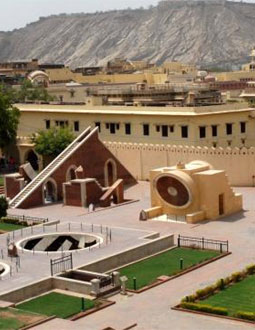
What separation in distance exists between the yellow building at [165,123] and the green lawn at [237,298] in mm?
26036

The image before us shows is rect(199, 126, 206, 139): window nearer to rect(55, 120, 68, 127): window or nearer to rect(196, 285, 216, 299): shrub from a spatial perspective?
rect(55, 120, 68, 127): window

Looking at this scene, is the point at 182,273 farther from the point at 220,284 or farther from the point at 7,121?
the point at 7,121

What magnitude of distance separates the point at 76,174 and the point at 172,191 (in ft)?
26.7

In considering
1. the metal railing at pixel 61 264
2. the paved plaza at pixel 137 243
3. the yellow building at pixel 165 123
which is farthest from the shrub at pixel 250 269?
the yellow building at pixel 165 123

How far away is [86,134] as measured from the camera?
50.1 meters

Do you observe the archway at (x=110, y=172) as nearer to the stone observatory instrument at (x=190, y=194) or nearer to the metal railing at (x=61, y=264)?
the stone observatory instrument at (x=190, y=194)

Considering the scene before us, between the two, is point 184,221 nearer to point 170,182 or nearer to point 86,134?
point 170,182

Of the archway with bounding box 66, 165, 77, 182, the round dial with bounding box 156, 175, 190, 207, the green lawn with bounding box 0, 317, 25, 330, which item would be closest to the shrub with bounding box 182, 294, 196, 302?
the green lawn with bounding box 0, 317, 25, 330

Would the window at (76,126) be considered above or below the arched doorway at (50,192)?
above

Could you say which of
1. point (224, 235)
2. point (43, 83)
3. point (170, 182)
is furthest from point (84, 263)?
point (43, 83)

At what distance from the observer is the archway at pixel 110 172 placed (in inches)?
1946

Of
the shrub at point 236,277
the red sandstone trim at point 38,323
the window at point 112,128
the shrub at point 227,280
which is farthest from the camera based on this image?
the window at point 112,128

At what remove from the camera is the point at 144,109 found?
5503 cm

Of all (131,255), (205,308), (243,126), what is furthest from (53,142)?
(205,308)
